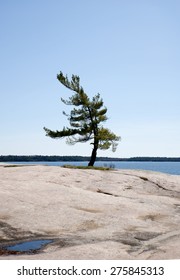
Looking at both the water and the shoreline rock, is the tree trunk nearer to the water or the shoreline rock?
the shoreline rock

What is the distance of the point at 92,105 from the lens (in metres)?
39.0

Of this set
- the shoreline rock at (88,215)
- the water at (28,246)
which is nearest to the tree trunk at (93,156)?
the shoreline rock at (88,215)

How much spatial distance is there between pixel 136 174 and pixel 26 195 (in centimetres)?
1187

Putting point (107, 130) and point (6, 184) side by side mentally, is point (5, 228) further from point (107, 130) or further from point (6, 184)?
point (107, 130)

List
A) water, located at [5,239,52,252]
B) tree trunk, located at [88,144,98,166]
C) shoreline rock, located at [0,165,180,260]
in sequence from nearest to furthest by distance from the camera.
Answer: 1. shoreline rock, located at [0,165,180,260]
2. water, located at [5,239,52,252]
3. tree trunk, located at [88,144,98,166]

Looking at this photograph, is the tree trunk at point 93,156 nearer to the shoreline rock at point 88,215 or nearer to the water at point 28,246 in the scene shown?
the shoreline rock at point 88,215

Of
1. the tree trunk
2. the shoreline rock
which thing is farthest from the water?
the tree trunk

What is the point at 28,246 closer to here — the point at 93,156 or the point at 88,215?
the point at 88,215

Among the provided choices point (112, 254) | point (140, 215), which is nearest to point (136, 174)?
point (140, 215)

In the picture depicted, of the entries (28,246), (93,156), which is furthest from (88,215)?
(93,156)

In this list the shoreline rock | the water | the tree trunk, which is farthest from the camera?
the tree trunk

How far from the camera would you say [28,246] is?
11.6 metres

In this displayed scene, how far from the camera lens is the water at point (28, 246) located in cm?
1131

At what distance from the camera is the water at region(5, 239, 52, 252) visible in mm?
11307
